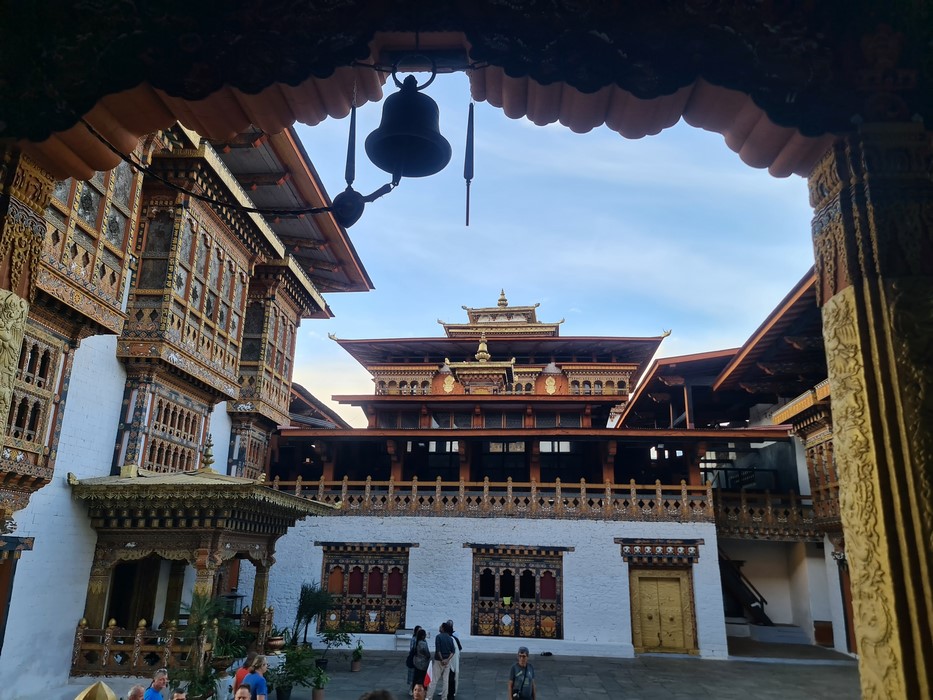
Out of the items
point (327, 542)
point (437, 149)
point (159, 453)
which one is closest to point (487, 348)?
point (327, 542)

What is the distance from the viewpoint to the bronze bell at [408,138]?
13.2ft

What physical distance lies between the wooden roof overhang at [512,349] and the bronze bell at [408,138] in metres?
26.7

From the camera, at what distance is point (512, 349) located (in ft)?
108

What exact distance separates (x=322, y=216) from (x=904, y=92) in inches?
630

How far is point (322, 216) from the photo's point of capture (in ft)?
58.4

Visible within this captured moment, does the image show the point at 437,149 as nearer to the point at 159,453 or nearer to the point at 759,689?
the point at 159,453

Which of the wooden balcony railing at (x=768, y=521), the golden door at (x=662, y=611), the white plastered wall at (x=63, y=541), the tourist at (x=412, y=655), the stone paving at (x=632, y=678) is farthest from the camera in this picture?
the wooden balcony railing at (x=768, y=521)

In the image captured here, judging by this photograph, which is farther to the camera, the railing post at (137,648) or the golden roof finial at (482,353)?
the golden roof finial at (482,353)

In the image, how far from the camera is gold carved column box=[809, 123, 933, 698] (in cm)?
274

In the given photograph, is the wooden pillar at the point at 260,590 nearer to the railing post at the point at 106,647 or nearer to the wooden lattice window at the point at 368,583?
the railing post at the point at 106,647

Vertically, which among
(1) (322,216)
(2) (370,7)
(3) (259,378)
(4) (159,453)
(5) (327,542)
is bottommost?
(5) (327,542)

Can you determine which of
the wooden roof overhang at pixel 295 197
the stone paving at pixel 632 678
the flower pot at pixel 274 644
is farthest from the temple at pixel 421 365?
the stone paving at pixel 632 678

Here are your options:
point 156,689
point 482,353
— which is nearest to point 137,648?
point 156,689

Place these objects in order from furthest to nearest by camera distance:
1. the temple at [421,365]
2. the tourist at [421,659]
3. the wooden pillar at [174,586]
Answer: the wooden pillar at [174,586], the tourist at [421,659], the temple at [421,365]
